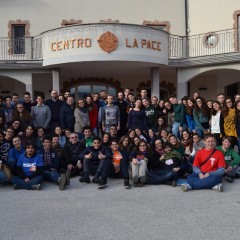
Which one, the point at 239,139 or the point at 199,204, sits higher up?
the point at 239,139

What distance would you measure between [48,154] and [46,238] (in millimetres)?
3302

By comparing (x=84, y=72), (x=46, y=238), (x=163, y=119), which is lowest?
(x=46, y=238)

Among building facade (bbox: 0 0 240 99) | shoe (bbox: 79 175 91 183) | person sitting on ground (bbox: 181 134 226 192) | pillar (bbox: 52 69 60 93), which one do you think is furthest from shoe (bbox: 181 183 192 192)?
pillar (bbox: 52 69 60 93)

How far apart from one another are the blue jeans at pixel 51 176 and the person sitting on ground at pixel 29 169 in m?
0.21

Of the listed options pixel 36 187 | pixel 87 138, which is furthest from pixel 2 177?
pixel 87 138

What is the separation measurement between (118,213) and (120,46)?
8.79 meters

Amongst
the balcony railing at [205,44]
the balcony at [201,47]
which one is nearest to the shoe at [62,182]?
the balcony at [201,47]

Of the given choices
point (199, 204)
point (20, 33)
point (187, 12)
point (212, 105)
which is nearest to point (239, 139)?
point (212, 105)

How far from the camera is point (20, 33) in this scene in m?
17.1

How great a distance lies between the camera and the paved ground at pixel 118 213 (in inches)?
180

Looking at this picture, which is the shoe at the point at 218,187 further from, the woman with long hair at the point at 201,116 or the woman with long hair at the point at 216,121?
the woman with long hair at the point at 201,116

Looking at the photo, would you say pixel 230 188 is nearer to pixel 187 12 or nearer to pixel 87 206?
pixel 87 206

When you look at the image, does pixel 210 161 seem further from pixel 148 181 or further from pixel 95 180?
pixel 95 180

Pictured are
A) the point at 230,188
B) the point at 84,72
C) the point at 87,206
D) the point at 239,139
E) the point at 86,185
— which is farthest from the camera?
the point at 84,72
